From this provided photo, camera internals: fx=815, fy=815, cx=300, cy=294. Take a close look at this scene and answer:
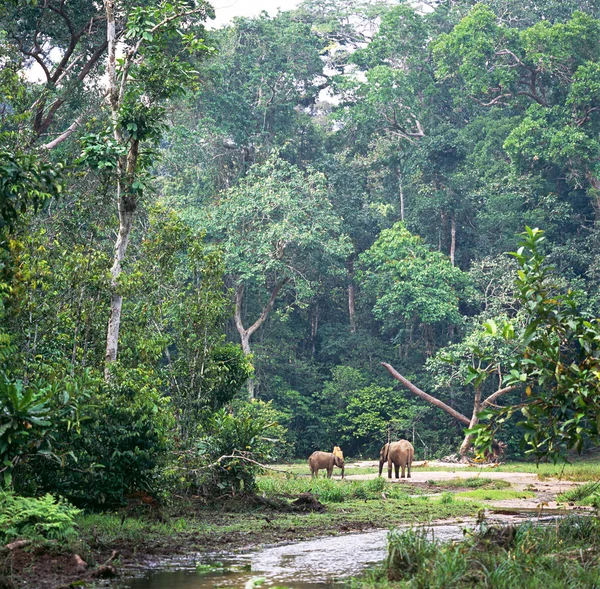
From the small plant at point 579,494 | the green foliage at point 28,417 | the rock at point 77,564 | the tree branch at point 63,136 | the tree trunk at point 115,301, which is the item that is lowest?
the small plant at point 579,494

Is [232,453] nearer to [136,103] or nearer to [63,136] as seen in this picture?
[136,103]

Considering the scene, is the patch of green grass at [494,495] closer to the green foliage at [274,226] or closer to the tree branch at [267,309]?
the green foliage at [274,226]

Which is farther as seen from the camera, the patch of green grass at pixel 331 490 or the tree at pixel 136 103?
the patch of green grass at pixel 331 490

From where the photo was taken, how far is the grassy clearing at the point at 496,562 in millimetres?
7211

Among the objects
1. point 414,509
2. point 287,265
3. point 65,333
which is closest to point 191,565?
point 65,333

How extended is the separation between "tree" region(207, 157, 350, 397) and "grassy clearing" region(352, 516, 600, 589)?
2467cm

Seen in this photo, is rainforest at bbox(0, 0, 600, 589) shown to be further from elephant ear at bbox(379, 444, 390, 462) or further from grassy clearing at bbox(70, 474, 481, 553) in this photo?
elephant ear at bbox(379, 444, 390, 462)

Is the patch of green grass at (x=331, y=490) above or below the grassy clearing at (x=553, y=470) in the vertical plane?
above

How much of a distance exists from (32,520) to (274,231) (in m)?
25.0

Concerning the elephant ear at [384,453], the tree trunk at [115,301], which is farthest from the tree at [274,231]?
the tree trunk at [115,301]

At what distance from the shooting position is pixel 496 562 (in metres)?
7.75

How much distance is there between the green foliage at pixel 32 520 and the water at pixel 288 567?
3.72ft

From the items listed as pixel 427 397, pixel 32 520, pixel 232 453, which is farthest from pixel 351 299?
pixel 32 520

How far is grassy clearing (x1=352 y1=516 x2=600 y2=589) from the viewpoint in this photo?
7.21 m
